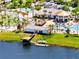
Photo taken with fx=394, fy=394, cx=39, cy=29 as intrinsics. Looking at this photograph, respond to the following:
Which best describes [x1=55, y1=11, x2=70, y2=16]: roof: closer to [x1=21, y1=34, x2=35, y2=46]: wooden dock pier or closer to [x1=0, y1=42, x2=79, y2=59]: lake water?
[x1=21, y1=34, x2=35, y2=46]: wooden dock pier

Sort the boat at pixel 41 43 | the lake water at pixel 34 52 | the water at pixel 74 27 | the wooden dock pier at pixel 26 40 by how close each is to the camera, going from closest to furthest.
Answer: the lake water at pixel 34 52
the boat at pixel 41 43
the wooden dock pier at pixel 26 40
the water at pixel 74 27

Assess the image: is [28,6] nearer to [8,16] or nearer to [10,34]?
[8,16]

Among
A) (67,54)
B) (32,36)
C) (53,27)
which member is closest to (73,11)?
(53,27)

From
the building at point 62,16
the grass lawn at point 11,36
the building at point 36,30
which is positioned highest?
the building at point 62,16

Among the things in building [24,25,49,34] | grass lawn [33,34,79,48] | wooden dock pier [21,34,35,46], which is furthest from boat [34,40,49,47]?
building [24,25,49,34]

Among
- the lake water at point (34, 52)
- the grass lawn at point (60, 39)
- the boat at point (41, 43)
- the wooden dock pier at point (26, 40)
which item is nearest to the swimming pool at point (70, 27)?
the grass lawn at point (60, 39)

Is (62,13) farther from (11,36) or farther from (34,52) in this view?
(34,52)

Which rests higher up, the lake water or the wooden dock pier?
the wooden dock pier

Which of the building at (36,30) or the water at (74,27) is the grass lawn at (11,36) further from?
the water at (74,27)
